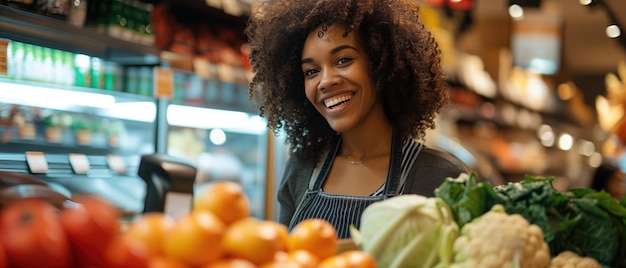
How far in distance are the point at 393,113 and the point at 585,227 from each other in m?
0.89

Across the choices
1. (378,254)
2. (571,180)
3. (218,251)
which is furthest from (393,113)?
(571,180)

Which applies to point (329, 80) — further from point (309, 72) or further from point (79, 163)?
point (79, 163)

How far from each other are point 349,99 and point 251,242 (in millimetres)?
1145

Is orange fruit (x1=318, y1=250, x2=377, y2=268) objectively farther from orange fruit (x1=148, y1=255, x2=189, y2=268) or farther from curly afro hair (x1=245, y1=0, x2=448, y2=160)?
curly afro hair (x1=245, y1=0, x2=448, y2=160)

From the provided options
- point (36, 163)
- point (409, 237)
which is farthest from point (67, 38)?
point (409, 237)

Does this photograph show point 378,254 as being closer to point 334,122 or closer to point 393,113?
point 334,122

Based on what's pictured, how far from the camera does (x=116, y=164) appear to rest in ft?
12.7

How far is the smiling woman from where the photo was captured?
89.7 inches

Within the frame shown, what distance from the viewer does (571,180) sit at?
467 inches

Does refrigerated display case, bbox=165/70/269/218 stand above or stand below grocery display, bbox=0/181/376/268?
above

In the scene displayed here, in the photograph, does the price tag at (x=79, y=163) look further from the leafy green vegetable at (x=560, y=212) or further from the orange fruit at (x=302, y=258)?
the orange fruit at (x=302, y=258)

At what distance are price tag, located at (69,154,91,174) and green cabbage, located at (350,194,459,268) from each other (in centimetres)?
241

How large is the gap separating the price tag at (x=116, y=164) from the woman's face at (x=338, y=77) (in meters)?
1.81

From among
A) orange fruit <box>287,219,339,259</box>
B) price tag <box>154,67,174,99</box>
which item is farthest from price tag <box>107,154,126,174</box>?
orange fruit <box>287,219,339,259</box>
